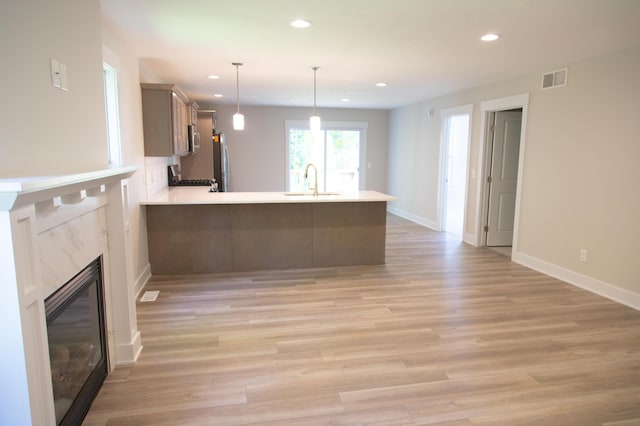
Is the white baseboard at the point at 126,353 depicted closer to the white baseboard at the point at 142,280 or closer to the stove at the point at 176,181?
the white baseboard at the point at 142,280

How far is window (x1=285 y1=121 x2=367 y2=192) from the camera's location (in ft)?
29.6

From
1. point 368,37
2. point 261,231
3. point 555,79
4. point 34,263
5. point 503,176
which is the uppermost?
point 368,37

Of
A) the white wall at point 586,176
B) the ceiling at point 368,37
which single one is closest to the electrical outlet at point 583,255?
the white wall at point 586,176

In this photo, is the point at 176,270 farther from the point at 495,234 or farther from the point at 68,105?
the point at 495,234

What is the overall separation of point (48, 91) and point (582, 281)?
4986mm

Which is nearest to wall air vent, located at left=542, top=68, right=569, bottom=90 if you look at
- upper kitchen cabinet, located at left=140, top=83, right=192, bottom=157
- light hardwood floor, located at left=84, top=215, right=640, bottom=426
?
light hardwood floor, located at left=84, top=215, right=640, bottom=426

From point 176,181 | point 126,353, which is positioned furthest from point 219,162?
point 126,353

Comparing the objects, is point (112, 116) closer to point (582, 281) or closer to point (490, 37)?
point (490, 37)

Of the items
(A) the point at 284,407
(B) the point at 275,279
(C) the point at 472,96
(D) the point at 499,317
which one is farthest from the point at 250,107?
(A) the point at 284,407

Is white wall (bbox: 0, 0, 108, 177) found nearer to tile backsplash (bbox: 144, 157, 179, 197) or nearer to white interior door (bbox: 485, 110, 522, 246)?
tile backsplash (bbox: 144, 157, 179, 197)

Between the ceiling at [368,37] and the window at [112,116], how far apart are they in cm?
40

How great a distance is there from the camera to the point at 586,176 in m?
4.22

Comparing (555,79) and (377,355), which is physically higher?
(555,79)

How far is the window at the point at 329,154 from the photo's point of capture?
29.6ft
